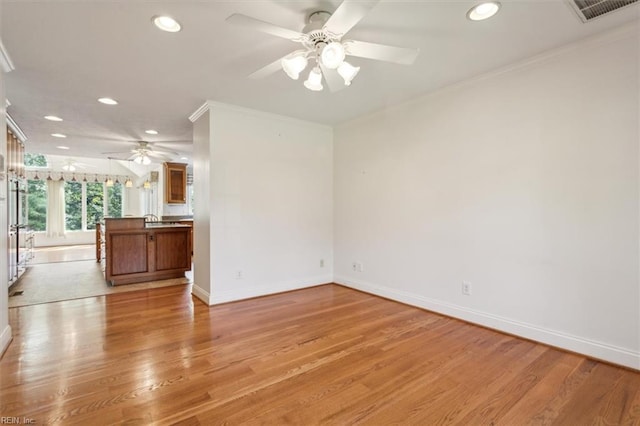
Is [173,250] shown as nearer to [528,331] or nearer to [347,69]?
[347,69]

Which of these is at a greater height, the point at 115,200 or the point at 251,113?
the point at 251,113

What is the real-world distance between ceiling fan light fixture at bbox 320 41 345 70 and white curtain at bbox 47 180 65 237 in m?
10.9

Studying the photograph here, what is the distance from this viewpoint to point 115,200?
10383mm

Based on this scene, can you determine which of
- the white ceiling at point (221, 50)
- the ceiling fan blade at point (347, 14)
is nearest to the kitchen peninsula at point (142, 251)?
the white ceiling at point (221, 50)

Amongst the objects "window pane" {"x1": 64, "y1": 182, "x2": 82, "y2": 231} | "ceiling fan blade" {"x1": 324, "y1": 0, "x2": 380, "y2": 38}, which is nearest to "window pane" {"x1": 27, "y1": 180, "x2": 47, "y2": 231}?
"window pane" {"x1": 64, "y1": 182, "x2": 82, "y2": 231}

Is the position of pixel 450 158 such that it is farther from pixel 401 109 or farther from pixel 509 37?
pixel 509 37

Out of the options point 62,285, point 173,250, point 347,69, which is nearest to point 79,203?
point 62,285

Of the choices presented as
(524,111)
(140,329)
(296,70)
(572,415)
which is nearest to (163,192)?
(140,329)

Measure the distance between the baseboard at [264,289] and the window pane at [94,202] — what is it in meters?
8.74

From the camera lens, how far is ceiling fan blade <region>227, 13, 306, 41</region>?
1595 millimetres

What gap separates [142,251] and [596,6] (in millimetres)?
5909

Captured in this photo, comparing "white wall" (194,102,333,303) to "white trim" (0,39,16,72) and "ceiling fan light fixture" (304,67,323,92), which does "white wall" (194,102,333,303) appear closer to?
"white trim" (0,39,16,72)

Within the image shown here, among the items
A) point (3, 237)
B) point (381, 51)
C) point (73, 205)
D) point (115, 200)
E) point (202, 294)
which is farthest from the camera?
point (115, 200)

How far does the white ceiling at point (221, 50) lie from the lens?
6.50 ft
